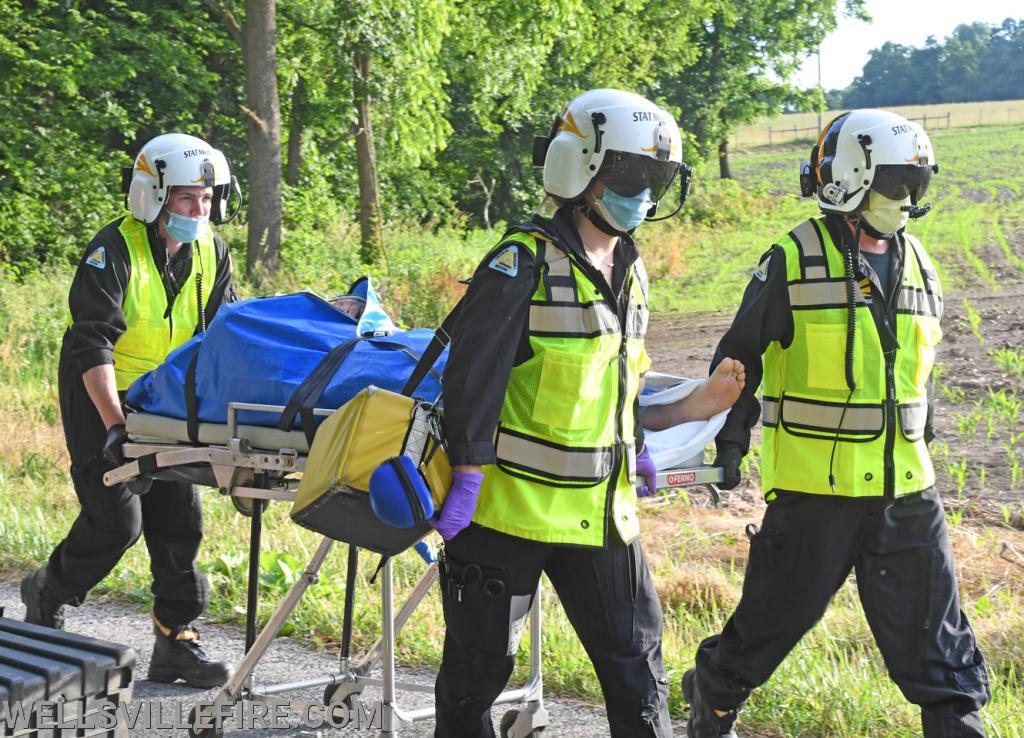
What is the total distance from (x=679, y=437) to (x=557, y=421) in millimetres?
1083

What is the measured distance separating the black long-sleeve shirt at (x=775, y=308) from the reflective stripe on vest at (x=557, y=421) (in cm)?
73

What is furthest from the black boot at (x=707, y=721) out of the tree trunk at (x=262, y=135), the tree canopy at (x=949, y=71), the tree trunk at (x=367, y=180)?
the tree canopy at (x=949, y=71)

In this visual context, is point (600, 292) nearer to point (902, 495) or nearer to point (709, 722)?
point (902, 495)

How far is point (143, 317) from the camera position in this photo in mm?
5281

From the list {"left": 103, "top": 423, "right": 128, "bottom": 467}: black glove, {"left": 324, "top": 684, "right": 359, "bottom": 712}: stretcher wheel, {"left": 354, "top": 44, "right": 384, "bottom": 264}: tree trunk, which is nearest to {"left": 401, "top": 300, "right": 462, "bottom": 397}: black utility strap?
{"left": 103, "top": 423, "right": 128, "bottom": 467}: black glove

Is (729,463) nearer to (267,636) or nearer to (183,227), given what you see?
(267,636)

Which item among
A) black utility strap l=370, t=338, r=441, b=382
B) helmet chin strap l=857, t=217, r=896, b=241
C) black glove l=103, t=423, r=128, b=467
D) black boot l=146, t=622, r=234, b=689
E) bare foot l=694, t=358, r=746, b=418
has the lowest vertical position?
black boot l=146, t=622, r=234, b=689

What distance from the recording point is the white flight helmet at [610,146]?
3.52 m

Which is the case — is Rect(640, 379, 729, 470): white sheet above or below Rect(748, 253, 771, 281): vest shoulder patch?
below

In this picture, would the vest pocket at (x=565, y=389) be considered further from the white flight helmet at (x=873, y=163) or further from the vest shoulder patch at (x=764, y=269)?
the white flight helmet at (x=873, y=163)

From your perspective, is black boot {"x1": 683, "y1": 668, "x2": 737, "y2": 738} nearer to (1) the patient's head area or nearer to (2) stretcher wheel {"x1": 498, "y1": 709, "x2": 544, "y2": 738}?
(2) stretcher wheel {"x1": 498, "y1": 709, "x2": 544, "y2": 738}

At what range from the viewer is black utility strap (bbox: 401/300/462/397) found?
3.60 meters

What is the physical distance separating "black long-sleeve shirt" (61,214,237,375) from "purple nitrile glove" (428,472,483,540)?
2228 mm

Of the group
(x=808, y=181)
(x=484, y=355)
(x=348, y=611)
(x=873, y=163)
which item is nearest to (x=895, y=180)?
(x=873, y=163)
